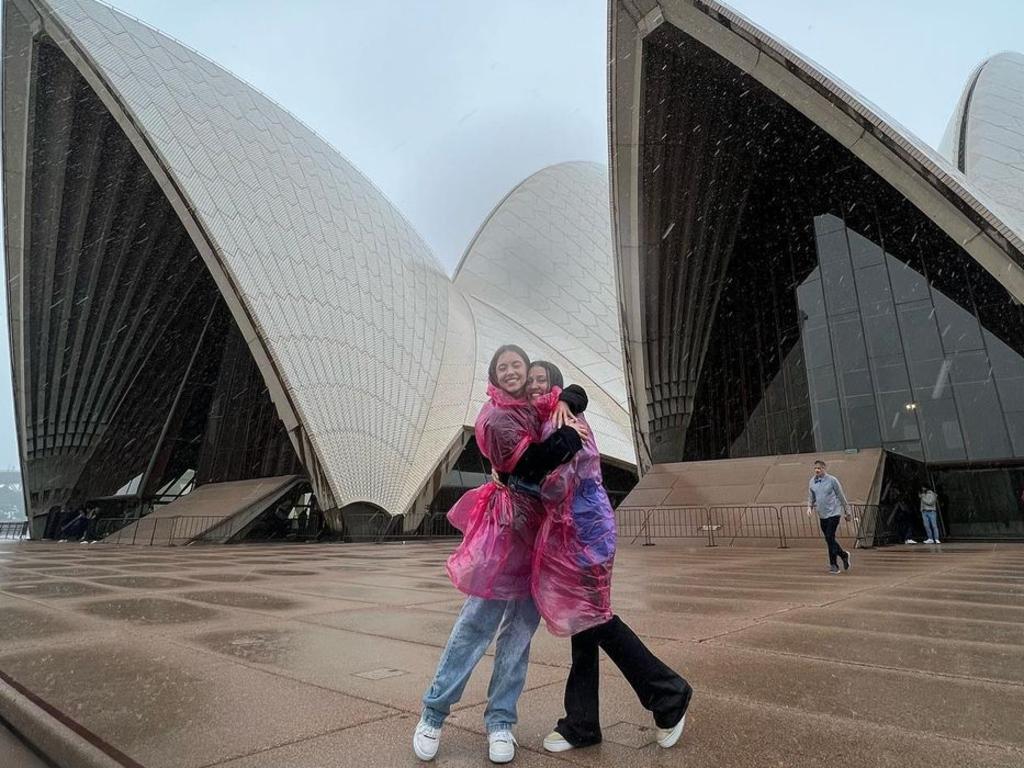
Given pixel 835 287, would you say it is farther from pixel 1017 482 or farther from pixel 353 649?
pixel 353 649

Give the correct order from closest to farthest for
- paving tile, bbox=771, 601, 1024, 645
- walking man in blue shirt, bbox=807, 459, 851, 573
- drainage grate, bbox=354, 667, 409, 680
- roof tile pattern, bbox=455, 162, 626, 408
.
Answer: drainage grate, bbox=354, 667, 409, 680 → paving tile, bbox=771, 601, 1024, 645 → walking man in blue shirt, bbox=807, 459, 851, 573 → roof tile pattern, bbox=455, 162, 626, 408

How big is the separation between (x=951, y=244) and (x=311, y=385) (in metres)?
17.6

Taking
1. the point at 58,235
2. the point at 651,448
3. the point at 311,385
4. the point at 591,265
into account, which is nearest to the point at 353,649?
the point at 311,385

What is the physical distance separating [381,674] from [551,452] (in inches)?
62.0

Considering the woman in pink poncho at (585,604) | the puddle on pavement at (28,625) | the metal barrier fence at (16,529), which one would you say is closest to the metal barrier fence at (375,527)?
the puddle on pavement at (28,625)

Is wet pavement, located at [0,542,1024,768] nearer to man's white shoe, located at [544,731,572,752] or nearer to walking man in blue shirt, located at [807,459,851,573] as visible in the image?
man's white shoe, located at [544,731,572,752]

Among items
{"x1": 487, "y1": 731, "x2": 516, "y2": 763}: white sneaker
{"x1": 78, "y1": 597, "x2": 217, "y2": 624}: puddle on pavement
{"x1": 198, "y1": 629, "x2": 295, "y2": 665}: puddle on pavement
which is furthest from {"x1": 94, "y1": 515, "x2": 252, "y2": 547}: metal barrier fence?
{"x1": 487, "y1": 731, "x2": 516, "y2": 763}: white sneaker

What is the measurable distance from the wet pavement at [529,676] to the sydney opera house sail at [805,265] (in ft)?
37.9

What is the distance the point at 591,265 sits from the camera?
32000 millimetres

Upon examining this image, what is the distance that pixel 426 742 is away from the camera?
180cm

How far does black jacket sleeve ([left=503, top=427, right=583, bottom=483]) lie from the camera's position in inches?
74.7

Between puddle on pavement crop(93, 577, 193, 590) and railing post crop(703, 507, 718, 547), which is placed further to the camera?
railing post crop(703, 507, 718, 547)

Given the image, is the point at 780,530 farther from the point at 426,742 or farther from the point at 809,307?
the point at 426,742

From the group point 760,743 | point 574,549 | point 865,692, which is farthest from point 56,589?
point 865,692
